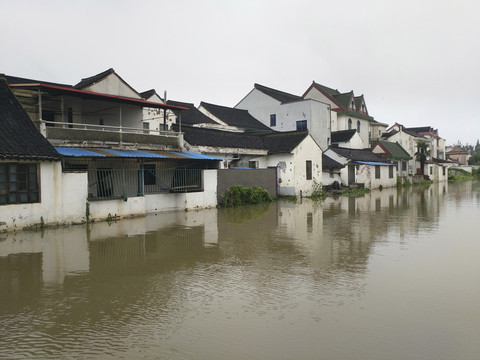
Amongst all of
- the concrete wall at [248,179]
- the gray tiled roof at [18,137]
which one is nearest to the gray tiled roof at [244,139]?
the concrete wall at [248,179]

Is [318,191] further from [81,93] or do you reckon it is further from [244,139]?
[81,93]

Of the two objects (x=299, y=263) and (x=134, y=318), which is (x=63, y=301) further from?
(x=299, y=263)

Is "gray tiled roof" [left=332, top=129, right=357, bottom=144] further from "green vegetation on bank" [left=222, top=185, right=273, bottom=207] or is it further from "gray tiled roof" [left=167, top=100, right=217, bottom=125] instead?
"green vegetation on bank" [left=222, top=185, right=273, bottom=207]

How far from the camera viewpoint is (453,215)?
17031 mm

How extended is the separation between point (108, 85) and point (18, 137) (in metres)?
10.4

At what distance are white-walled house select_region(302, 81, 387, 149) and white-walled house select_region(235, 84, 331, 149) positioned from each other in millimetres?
5432

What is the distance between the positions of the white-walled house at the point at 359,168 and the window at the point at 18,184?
2508 cm

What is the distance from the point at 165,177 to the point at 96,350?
50.3ft

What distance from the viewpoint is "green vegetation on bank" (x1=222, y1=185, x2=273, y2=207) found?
20.8 m

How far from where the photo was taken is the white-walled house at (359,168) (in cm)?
3322

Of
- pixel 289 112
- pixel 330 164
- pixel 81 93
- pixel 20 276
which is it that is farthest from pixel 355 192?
pixel 20 276

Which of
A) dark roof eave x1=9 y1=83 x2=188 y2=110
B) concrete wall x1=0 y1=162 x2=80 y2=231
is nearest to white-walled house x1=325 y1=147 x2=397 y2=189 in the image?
dark roof eave x1=9 y1=83 x2=188 y2=110

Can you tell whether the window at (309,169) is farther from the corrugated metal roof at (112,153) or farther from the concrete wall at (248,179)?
the corrugated metal roof at (112,153)

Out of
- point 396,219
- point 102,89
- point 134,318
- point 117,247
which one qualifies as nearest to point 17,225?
point 117,247
